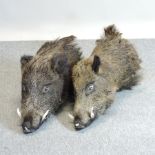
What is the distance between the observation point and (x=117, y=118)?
1652 millimetres

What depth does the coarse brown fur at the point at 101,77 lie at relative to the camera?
1.59 metres

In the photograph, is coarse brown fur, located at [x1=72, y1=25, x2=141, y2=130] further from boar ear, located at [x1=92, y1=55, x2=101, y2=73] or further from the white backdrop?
the white backdrop

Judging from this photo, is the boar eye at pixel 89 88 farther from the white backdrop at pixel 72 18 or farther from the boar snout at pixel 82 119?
the white backdrop at pixel 72 18

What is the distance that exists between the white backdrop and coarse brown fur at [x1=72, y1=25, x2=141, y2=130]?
0.56m

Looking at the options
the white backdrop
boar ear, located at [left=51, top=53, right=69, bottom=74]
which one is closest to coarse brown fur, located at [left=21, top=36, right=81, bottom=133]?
boar ear, located at [left=51, top=53, right=69, bottom=74]

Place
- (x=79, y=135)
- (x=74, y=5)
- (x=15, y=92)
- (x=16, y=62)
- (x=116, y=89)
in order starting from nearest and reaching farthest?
(x=79, y=135), (x=116, y=89), (x=15, y=92), (x=16, y=62), (x=74, y=5)

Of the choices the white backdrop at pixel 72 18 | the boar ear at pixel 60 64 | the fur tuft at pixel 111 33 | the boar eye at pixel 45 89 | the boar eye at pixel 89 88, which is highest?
the fur tuft at pixel 111 33

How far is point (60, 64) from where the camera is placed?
5.39 ft

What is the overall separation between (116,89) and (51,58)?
263 mm

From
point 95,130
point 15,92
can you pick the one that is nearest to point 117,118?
point 95,130

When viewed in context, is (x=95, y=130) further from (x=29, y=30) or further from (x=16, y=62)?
(x=29, y=30)

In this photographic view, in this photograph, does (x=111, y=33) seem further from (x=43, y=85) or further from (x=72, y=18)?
(x=72, y=18)

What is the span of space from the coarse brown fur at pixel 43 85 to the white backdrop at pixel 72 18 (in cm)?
68

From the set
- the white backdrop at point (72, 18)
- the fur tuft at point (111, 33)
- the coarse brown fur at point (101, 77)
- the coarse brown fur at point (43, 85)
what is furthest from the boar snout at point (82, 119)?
the white backdrop at point (72, 18)
